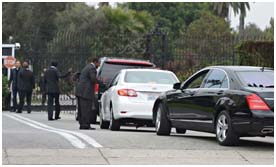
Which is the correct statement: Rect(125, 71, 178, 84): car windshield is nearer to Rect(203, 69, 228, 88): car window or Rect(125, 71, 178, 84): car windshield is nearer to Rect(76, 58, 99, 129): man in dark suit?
Rect(76, 58, 99, 129): man in dark suit

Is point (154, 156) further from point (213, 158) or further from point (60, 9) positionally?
point (60, 9)

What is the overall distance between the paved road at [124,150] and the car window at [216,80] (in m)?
0.93

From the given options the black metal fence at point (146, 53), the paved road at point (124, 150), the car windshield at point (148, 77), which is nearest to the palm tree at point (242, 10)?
the black metal fence at point (146, 53)

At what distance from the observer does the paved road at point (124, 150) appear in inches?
403

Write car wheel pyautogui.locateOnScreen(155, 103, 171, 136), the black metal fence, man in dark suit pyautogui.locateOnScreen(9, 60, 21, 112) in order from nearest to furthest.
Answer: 1. car wheel pyautogui.locateOnScreen(155, 103, 171, 136)
2. man in dark suit pyautogui.locateOnScreen(9, 60, 21, 112)
3. the black metal fence

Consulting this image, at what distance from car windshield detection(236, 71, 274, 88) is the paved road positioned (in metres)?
0.97

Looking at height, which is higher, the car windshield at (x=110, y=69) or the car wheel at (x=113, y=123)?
the car windshield at (x=110, y=69)

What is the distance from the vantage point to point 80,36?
28.0 m

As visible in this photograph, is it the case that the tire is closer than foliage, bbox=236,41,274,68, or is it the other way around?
the tire

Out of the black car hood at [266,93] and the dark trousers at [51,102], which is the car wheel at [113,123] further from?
the dark trousers at [51,102]

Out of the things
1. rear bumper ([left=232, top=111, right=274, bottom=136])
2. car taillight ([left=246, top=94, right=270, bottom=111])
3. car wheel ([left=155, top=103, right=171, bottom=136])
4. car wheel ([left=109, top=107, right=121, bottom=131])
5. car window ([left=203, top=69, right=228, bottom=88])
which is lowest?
car wheel ([left=109, top=107, right=121, bottom=131])

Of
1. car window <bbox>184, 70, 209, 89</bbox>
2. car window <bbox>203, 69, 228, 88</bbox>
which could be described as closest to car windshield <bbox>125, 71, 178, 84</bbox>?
car window <bbox>184, 70, 209, 89</bbox>

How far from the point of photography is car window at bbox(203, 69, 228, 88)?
1246 centimetres

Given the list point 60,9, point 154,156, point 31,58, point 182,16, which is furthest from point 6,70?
point 182,16
